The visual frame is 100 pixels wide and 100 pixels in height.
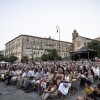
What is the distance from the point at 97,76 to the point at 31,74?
564 cm

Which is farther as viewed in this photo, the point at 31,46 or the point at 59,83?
the point at 31,46

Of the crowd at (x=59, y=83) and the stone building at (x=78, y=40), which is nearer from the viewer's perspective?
the crowd at (x=59, y=83)

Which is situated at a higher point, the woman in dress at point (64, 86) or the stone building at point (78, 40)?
the stone building at point (78, 40)

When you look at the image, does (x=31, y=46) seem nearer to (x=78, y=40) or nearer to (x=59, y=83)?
(x=78, y=40)

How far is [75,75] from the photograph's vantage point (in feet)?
31.5

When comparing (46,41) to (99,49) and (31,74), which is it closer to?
(99,49)

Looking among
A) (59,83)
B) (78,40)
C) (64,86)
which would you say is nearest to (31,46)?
(78,40)

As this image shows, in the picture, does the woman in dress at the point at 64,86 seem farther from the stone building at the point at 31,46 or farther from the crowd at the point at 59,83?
the stone building at the point at 31,46

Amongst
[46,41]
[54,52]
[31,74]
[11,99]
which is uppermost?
[46,41]

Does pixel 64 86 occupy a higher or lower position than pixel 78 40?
lower

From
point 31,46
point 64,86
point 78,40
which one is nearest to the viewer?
point 64,86

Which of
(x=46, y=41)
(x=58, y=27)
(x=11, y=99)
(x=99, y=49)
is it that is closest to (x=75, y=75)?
(x=11, y=99)

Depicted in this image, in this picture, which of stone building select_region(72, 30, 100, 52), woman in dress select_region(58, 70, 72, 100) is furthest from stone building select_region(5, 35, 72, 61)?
woman in dress select_region(58, 70, 72, 100)

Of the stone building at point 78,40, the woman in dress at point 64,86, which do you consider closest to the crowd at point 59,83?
the woman in dress at point 64,86
